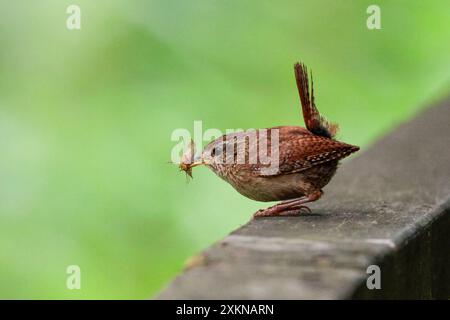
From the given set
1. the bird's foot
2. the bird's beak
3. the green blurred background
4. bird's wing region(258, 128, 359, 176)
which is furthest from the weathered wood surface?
the green blurred background

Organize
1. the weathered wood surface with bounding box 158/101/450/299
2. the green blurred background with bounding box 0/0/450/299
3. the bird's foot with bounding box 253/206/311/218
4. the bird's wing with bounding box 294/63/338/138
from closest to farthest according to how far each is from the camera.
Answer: the weathered wood surface with bounding box 158/101/450/299 → the bird's foot with bounding box 253/206/311/218 → the bird's wing with bounding box 294/63/338/138 → the green blurred background with bounding box 0/0/450/299

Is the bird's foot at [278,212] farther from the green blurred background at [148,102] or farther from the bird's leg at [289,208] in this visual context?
the green blurred background at [148,102]

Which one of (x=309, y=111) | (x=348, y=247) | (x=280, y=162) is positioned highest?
(x=309, y=111)

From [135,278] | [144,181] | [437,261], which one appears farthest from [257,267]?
[144,181]

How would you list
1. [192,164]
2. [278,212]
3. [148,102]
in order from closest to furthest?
1. [278,212]
2. [192,164]
3. [148,102]

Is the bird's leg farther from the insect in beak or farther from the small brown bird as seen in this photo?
the insect in beak

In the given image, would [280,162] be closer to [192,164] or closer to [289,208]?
[289,208]

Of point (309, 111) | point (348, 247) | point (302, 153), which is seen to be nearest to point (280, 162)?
point (302, 153)
